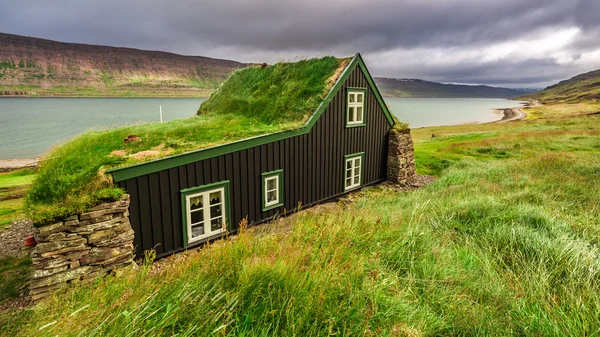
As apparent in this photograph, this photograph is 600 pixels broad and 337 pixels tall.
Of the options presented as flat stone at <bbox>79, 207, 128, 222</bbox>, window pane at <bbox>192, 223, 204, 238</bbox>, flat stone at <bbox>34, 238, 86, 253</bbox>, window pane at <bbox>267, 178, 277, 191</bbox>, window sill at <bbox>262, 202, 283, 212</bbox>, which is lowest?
window pane at <bbox>192, 223, 204, 238</bbox>

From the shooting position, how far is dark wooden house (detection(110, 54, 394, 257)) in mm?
8297

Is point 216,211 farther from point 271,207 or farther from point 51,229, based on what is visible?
point 51,229

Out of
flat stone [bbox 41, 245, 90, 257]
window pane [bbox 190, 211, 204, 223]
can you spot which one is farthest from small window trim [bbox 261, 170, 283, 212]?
flat stone [bbox 41, 245, 90, 257]

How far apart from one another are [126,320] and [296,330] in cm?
159

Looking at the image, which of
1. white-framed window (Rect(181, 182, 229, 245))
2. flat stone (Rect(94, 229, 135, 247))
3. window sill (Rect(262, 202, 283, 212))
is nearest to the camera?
flat stone (Rect(94, 229, 135, 247))

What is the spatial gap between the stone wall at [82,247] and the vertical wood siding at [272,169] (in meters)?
0.71

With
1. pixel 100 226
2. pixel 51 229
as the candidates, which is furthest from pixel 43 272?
pixel 100 226

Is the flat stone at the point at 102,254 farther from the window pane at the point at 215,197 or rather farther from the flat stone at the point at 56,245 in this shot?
the window pane at the point at 215,197

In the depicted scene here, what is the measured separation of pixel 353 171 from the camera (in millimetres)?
14664

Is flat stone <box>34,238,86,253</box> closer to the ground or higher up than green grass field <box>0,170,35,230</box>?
higher up

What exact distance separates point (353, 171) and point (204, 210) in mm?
7866

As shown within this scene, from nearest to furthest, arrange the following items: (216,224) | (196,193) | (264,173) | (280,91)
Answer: (196,193), (216,224), (264,173), (280,91)

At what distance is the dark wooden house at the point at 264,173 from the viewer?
8297 millimetres

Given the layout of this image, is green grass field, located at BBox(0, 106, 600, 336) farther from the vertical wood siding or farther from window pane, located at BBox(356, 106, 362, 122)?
window pane, located at BBox(356, 106, 362, 122)
